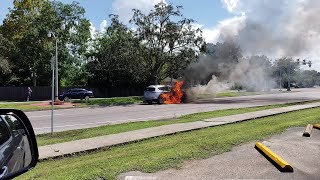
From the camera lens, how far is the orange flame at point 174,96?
34.4 m

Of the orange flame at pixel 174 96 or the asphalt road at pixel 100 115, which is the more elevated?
the orange flame at pixel 174 96

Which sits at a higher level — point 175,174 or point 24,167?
point 24,167

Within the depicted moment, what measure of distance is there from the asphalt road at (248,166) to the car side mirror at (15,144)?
12.0 ft

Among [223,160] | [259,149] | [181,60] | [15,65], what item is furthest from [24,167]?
[15,65]

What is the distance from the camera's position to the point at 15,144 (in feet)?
9.13

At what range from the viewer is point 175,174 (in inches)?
264

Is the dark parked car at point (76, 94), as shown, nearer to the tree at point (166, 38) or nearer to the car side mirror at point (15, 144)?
the tree at point (166, 38)

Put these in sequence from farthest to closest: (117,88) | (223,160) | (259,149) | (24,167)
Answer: (117,88), (259,149), (223,160), (24,167)

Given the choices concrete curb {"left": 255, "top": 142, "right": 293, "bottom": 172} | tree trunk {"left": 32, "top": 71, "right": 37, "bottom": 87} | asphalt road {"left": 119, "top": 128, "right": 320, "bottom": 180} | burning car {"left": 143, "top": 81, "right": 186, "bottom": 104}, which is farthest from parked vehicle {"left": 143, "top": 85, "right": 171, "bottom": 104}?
concrete curb {"left": 255, "top": 142, "right": 293, "bottom": 172}

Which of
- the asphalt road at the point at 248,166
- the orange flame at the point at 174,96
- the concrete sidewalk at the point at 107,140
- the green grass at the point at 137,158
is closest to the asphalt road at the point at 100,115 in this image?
the concrete sidewalk at the point at 107,140

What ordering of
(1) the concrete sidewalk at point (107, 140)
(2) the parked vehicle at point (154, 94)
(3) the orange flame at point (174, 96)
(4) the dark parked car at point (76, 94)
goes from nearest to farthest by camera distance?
(1) the concrete sidewalk at point (107, 140) → (2) the parked vehicle at point (154, 94) → (3) the orange flame at point (174, 96) → (4) the dark parked car at point (76, 94)

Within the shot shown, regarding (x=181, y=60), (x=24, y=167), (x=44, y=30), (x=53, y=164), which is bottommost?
(x=53, y=164)

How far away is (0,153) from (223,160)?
5.76 meters

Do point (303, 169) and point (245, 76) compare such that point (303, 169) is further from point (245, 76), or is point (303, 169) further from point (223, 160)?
point (245, 76)
